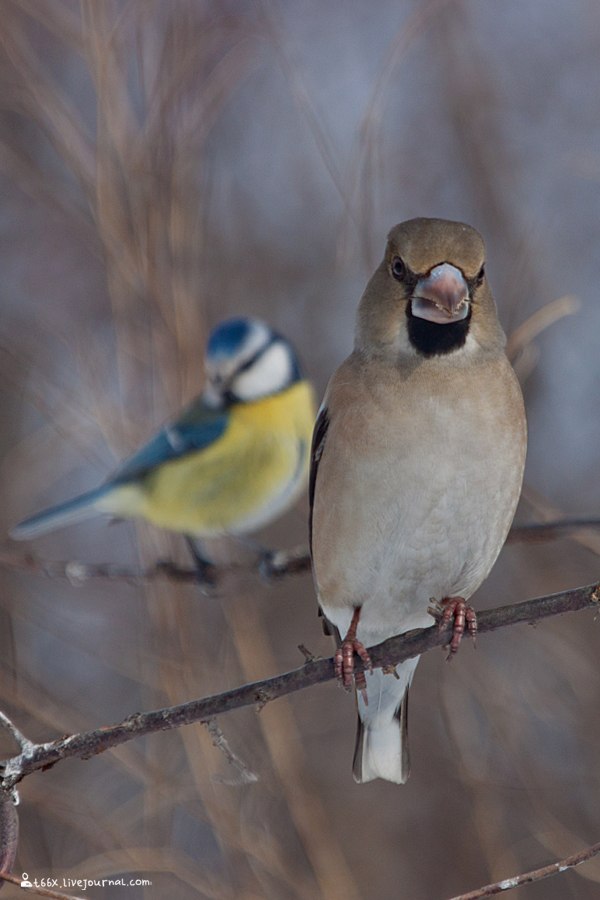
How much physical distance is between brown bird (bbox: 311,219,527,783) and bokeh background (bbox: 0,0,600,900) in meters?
0.51

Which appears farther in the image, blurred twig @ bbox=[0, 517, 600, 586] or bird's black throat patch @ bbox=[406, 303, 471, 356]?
blurred twig @ bbox=[0, 517, 600, 586]

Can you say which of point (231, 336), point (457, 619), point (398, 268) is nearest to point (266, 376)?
point (231, 336)

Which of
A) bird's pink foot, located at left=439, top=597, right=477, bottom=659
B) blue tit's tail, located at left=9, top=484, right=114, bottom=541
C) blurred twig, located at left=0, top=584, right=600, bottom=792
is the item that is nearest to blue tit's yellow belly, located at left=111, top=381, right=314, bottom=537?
blue tit's tail, located at left=9, top=484, right=114, bottom=541

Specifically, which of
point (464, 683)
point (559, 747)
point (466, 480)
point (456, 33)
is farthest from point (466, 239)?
point (456, 33)

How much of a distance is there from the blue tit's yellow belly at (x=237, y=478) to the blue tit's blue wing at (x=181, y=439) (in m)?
0.04

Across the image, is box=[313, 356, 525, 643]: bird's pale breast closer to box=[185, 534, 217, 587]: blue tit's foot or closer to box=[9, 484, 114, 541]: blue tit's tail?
box=[185, 534, 217, 587]: blue tit's foot

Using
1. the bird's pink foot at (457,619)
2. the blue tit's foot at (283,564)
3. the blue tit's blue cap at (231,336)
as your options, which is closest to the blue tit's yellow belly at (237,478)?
the blue tit's blue cap at (231,336)

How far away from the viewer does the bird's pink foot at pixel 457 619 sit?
2643 mm

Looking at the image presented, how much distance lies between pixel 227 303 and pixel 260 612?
1717 mm

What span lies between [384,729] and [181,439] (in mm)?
2342

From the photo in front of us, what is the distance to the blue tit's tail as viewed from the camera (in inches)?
187

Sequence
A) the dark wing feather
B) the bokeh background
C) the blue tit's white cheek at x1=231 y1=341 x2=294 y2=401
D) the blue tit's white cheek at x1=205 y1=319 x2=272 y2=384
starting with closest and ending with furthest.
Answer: the dark wing feather
the bokeh background
the blue tit's white cheek at x1=205 y1=319 x2=272 y2=384
the blue tit's white cheek at x1=231 y1=341 x2=294 y2=401

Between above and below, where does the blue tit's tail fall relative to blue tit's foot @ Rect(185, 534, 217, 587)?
above

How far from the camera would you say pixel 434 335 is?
113 inches
